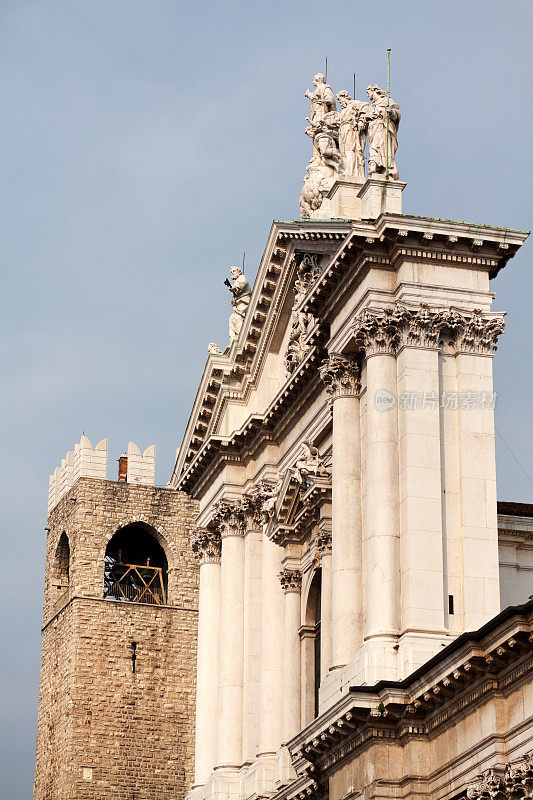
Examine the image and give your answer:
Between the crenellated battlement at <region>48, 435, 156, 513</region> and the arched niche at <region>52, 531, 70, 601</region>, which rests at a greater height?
the crenellated battlement at <region>48, 435, 156, 513</region>

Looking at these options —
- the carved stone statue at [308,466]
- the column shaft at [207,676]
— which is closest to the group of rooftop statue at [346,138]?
the carved stone statue at [308,466]

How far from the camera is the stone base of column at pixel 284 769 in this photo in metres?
36.8

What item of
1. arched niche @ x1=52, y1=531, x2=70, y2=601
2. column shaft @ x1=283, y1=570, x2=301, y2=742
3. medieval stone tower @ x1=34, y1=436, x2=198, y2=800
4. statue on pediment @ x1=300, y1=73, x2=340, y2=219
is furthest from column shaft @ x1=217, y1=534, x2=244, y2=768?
arched niche @ x1=52, y1=531, x2=70, y2=601

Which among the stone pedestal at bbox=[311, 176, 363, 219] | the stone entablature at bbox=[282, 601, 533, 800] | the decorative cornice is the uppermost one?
the stone pedestal at bbox=[311, 176, 363, 219]

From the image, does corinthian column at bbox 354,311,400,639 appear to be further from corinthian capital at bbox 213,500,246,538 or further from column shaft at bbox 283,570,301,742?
corinthian capital at bbox 213,500,246,538

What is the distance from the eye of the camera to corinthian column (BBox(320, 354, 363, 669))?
3180cm

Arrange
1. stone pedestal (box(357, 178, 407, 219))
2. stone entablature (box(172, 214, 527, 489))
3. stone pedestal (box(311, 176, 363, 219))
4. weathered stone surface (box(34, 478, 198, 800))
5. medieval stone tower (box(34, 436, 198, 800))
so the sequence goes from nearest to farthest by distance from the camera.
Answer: stone entablature (box(172, 214, 527, 489)), stone pedestal (box(357, 178, 407, 219)), stone pedestal (box(311, 176, 363, 219)), weathered stone surface (box(34, 478, 198, 800)), medieval stone tower (box(34, 436, 198, 800))

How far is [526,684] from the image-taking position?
81.8ft

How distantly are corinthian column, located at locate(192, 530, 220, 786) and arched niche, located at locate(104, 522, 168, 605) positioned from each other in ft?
101

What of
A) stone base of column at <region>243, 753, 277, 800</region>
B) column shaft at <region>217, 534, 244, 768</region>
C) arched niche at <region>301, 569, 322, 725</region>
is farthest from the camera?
column shaft at <region>217, 534, 244, 768</region>

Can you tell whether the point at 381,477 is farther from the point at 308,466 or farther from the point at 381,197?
the point at 381,197

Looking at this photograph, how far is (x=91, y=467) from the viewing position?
7569 centimetres

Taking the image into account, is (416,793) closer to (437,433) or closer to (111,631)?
(437,433)

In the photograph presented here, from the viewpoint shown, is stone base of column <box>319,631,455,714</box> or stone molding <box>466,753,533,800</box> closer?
stone molding <box>466,753,533,800</box>
